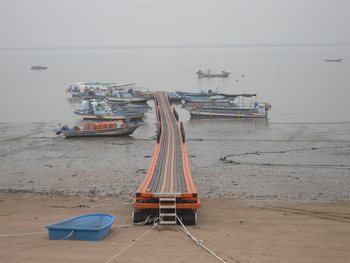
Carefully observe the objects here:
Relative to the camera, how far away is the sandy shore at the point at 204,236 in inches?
398

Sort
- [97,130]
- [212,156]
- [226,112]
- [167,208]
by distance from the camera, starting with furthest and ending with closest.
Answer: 1. [226,112]
2. [97,130]
3. [212,156]
4. [167,208]

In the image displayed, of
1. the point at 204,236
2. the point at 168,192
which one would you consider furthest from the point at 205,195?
the point at 204,236

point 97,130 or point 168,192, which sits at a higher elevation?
point 97,130

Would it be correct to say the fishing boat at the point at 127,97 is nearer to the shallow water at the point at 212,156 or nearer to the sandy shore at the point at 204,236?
the shallow water at the point at 212,156

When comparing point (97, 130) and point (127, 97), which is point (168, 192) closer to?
point (97, 130)

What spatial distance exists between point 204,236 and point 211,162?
13.5 metres

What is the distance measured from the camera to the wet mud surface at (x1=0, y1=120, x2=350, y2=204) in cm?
1936

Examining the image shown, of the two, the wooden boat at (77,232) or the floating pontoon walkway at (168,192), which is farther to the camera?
the floating pontoon walkway at (168,192)

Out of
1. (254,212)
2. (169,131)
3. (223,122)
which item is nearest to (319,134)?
(223,122)

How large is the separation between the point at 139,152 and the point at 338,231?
17.6 m

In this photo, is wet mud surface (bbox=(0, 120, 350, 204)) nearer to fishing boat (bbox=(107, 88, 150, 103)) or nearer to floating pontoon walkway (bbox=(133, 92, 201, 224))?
floating pontoon walkway (bbox=(133, 92, 201, 224))

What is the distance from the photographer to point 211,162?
25.2m

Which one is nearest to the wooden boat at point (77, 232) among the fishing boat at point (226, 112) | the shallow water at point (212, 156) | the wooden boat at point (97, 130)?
the shallow water at point (212, 156)

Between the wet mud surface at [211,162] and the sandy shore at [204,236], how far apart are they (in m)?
2.44
